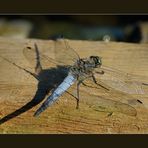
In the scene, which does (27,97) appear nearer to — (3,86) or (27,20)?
(3,86)

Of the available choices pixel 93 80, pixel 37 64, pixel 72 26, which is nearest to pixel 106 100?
pixel 93 80

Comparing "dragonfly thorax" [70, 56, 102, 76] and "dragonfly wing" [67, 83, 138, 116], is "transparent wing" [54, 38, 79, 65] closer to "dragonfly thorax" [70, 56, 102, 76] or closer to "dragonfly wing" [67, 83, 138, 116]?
"dragonfly thorax" [70, 56, 102, 76]

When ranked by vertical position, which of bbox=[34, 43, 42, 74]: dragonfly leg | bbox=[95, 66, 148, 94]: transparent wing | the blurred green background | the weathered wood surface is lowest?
the weathered wood surface

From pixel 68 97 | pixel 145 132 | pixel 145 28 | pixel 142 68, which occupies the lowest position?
pixel 145 132

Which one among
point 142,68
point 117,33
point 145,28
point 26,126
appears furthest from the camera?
point 117,33

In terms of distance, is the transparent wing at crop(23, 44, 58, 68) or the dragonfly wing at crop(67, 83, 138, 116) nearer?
the dragonfly wing at crop(67, 83, 138, 116)

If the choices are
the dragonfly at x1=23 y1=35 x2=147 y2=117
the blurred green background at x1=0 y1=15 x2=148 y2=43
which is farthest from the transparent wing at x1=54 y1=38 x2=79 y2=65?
the blurred green background at x1=0 y1=15 x2=148 y2=43

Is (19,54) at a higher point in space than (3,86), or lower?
higher

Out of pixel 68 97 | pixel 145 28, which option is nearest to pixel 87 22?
pixel 145 28
